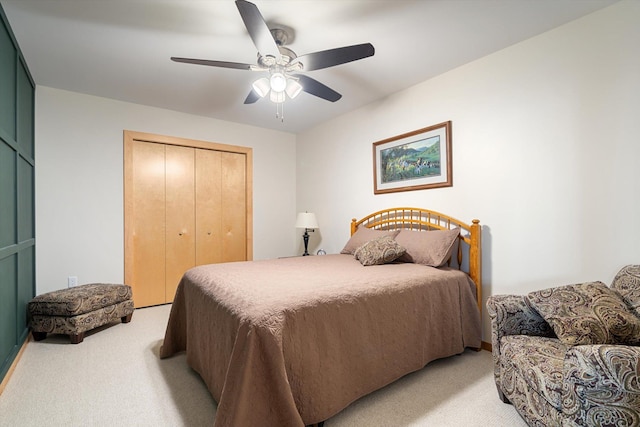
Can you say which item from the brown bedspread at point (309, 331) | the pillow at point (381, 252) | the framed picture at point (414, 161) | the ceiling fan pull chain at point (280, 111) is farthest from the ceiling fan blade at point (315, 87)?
the brown bedspread at point (309, 331)

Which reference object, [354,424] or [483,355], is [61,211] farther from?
[483,355]

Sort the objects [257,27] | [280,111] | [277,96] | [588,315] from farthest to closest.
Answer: [280,111] → [277,96] → [257,27] → [588,315]

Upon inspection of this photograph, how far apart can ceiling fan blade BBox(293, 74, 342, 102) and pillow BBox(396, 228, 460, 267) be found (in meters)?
1.43

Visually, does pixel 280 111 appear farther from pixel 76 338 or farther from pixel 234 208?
pixel 76 338

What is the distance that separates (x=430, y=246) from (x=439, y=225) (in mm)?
400

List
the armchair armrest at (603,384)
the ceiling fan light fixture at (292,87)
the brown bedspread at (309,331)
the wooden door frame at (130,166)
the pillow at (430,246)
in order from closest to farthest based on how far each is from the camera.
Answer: the armchair armrest at (603,384), the brown bedspread at (309,331), the ceiling fan light fixture at (292,87), the pillow at (430,246), the wooden door frame at (130,166)

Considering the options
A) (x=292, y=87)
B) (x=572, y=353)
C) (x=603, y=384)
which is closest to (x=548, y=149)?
(x=572, y=353)

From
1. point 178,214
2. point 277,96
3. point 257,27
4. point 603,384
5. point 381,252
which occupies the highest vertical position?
point 257,27

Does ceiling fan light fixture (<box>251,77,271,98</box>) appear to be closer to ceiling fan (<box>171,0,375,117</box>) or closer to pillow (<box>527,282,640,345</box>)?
ceiling fan (<box>171,0,375,117</box>)

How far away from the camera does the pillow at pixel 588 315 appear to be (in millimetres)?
1363

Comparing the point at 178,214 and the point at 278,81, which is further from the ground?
the point at 278,81

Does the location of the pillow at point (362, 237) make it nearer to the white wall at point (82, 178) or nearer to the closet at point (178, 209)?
the closet at point (178, 209)

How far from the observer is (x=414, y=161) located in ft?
9.99

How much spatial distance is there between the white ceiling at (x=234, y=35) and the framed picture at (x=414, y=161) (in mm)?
561
